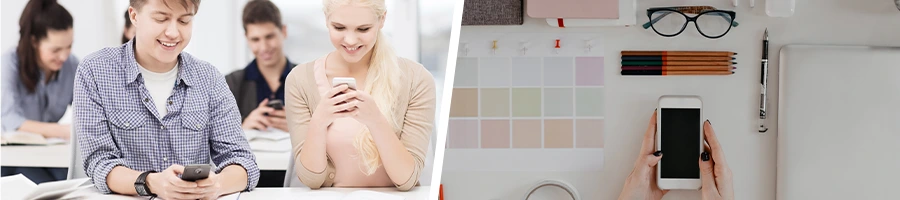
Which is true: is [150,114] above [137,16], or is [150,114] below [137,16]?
below

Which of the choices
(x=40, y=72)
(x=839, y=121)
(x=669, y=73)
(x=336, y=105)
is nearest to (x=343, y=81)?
(x=336, y=105)

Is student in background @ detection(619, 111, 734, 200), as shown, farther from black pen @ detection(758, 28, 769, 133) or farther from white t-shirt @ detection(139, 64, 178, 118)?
white t-shirt @ detection(139, 64, 178, 118)

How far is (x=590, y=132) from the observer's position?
1920 millimetres

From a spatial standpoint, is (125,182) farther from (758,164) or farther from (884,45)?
(884,45)

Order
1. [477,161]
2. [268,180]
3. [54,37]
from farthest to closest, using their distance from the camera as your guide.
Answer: [477,161], [268,180], [54,37]

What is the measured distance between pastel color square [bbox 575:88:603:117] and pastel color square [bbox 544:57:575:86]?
4cm

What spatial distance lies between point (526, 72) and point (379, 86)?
86cm

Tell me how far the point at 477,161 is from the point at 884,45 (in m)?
1.12

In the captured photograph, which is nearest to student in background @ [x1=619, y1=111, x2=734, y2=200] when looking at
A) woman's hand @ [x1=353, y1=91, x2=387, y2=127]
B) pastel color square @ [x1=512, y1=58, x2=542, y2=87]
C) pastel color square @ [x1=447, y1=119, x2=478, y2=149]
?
pastel color square @ [x1=512, y1=58, x2=542, y2=87]

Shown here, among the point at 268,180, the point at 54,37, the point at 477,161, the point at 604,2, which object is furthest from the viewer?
the point at 477,161

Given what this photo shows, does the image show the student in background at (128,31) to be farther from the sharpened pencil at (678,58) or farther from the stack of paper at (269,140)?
the sharpened pencil at (678,58)

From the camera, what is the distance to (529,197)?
1.96 m

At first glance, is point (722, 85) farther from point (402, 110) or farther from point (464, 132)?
point (402, 110)

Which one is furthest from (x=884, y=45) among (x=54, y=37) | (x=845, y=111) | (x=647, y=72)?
(x=54, y=37)
